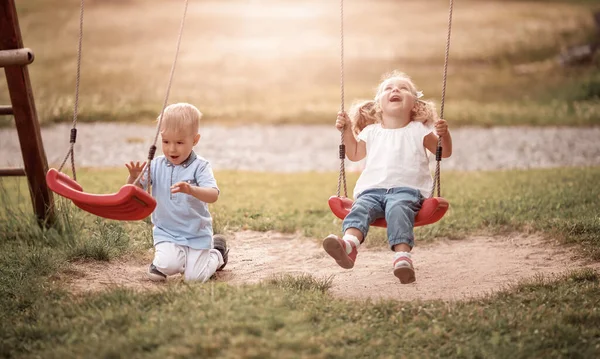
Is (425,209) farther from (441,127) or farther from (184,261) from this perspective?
(184,261)

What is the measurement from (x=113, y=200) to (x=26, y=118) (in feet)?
6.29

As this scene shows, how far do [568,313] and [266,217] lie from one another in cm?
367

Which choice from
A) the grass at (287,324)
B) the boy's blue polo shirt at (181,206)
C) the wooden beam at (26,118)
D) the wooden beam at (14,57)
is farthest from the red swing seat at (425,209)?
the wooden beam at (14,57)

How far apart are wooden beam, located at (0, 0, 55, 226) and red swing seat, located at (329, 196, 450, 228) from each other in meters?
2.49

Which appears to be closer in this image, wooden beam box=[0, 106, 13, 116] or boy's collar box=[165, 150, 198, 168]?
boy's collar box=[165, 150, 198, 168]

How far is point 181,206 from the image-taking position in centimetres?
495

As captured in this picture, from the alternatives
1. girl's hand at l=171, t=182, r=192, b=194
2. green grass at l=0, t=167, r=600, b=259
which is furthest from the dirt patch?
girl's hand at l=171, t=182, r=192, b=194

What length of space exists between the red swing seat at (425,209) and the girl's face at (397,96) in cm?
72

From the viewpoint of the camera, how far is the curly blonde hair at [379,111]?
17.4 ft

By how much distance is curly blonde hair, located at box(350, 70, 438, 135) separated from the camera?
208 inches

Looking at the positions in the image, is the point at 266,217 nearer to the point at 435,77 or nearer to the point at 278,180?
the point at 278,180

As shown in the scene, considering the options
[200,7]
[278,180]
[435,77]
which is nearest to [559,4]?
[435,77]

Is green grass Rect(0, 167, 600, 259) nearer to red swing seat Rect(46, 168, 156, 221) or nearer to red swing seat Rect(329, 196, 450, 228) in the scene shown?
red swing seat Rect(46, 168, 156, 221)

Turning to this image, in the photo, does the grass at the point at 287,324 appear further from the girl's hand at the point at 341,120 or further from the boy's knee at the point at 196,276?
the girl's hand at the point at 341,120
